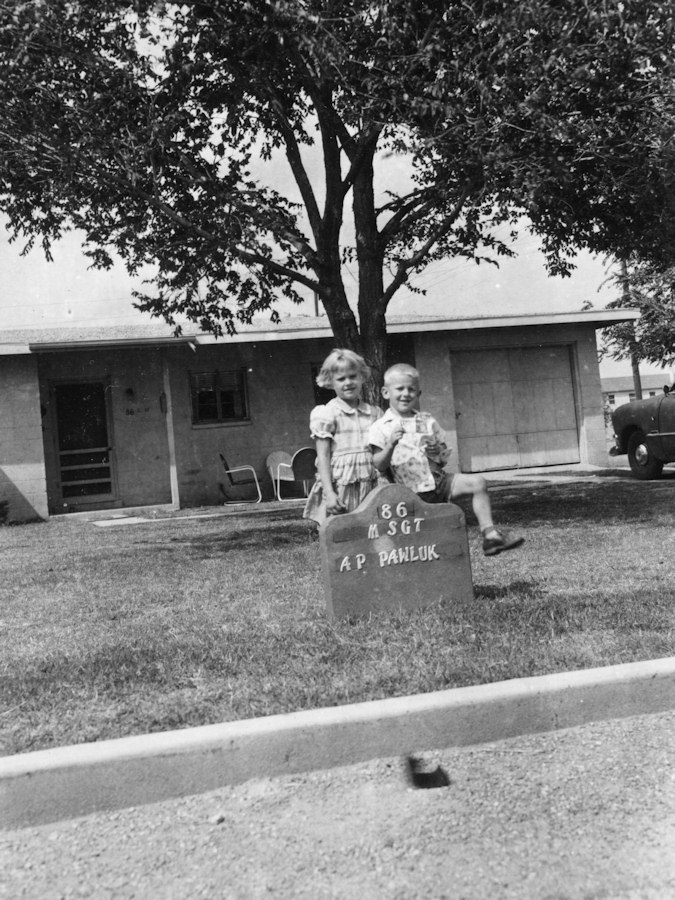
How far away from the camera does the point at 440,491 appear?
5.19 meters

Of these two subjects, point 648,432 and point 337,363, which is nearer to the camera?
point 337,363

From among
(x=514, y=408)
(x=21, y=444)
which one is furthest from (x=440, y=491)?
(x=514, y=408)

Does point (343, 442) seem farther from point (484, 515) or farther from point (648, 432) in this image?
point (648, 432)

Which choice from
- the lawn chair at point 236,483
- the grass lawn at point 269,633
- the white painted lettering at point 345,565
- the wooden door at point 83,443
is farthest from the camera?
the wooden door at point 83,443

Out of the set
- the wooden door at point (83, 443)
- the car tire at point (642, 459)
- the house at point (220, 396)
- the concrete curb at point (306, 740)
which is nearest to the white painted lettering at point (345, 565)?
the concrete curb at point (306, 740)

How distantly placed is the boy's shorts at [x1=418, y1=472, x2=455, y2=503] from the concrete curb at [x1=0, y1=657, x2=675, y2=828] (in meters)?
1.72

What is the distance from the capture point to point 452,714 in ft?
11.0

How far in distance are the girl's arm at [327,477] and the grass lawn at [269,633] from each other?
657 millimetres

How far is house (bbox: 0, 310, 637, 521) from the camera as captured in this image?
16156 millimetres

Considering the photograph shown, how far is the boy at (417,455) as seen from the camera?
4910 mm

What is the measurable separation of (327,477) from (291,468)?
33.4 feet

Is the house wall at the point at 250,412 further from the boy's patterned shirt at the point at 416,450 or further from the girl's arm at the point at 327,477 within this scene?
the boy's patterned shirt at the point at 416,450

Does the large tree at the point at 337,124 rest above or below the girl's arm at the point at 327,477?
above

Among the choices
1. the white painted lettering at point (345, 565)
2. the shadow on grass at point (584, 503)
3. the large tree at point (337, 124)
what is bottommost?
the shadow on grass at point (584, 503)
